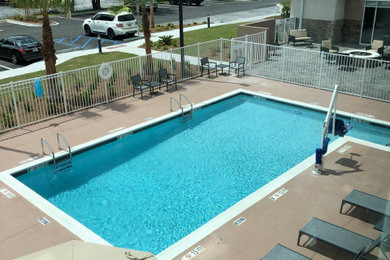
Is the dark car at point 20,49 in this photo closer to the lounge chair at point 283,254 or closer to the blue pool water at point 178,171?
the blue pool water at point 178,171

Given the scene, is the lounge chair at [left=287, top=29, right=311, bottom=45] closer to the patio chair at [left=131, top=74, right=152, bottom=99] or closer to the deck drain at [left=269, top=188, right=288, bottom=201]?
the patio chair at [left=131, top=74, right=152, bottom=99]

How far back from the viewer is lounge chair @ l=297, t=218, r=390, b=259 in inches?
278

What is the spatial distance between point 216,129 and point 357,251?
25.1ft

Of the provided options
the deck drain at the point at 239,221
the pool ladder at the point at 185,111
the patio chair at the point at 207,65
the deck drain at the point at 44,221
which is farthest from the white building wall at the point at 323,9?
the deck drain at the point at 44,221

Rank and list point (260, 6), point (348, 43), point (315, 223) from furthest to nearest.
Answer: point (260, 6), point (348, 43), point (315, 223)

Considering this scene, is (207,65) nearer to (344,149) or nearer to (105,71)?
(105,71)

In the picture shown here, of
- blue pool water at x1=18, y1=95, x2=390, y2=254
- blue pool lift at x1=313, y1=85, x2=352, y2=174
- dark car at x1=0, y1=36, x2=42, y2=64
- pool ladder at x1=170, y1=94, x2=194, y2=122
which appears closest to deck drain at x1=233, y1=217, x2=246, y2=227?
blue pool water at x1=18, y1=95, x2=390, y2=254

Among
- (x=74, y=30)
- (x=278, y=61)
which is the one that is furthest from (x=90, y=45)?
(x=278, y=61)

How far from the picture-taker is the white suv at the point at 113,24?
26.4m

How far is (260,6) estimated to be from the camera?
43688 mm

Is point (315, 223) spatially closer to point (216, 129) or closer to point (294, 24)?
point (216, 129)

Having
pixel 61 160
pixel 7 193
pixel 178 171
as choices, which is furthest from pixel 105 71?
pixel 7 193

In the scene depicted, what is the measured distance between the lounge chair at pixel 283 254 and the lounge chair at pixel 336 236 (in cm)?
60

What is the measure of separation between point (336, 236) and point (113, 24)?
74.6ft
